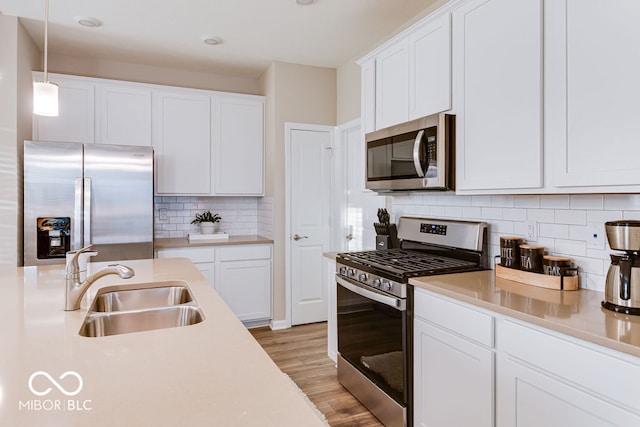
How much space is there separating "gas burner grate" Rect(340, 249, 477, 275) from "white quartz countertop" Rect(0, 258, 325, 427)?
1099 millimetres

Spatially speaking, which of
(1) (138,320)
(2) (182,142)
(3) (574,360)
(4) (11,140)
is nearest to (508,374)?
(3) (574,360)

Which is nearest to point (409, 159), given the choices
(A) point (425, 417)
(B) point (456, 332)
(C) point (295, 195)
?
(B) point (456, 332)

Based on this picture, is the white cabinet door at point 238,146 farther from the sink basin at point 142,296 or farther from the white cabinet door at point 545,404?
Result: the white cabinet door at point 545,404

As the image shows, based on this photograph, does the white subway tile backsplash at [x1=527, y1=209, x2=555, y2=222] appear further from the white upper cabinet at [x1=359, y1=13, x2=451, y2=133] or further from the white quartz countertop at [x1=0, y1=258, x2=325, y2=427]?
the white quartz countertop at [x1=0, y1=258, x2=325, y2=427]

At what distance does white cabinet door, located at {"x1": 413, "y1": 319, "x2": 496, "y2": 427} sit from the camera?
168 cm

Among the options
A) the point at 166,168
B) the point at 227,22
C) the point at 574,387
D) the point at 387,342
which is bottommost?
the point at 387,342

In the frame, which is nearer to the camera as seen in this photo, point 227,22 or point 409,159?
point 409,159

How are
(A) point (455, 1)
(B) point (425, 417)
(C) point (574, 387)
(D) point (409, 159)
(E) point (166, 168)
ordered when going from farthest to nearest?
(E) point (166, 168)
(D) point (409, 159)
(A) point (455, 1)
(B) point (425, 417)
(C) point (574, 387)

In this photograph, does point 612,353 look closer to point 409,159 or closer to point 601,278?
point 601,278

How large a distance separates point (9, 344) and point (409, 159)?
210cm

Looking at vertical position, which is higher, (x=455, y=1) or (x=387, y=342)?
(x=455, y=1)

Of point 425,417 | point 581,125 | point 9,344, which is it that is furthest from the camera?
point 425,417

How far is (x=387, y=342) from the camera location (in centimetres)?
224

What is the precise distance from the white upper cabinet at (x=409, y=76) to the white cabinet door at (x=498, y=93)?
0.31ft
